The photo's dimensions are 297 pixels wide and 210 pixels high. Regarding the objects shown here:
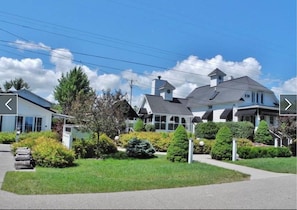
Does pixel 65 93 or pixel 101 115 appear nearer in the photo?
pixel 101 115

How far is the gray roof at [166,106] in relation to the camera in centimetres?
4066

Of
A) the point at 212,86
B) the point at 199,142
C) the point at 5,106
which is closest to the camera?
the point at 5,106

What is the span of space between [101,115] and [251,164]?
7.86 m

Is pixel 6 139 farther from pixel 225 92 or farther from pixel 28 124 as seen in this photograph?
pixel 225 92

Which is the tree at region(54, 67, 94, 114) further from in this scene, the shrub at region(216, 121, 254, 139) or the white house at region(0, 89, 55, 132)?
the shrub at region(216, 121, 254, 139)

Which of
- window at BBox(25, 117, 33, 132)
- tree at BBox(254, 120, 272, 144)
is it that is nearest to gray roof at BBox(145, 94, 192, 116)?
tree at BBox(254, 120, 272, 144)

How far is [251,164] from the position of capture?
50.9 ft

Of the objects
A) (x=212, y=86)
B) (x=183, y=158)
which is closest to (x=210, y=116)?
(x=212, y=86)

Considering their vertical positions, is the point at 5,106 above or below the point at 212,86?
below

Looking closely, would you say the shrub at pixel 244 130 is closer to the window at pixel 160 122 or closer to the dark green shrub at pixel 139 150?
the window at pixel 160 122

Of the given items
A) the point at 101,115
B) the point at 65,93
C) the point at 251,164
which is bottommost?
the point at 251,164

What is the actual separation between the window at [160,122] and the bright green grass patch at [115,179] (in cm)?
2720

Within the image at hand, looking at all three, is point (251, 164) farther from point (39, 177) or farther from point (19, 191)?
point (19, 191)

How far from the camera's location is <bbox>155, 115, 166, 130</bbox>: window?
40.3 metres
